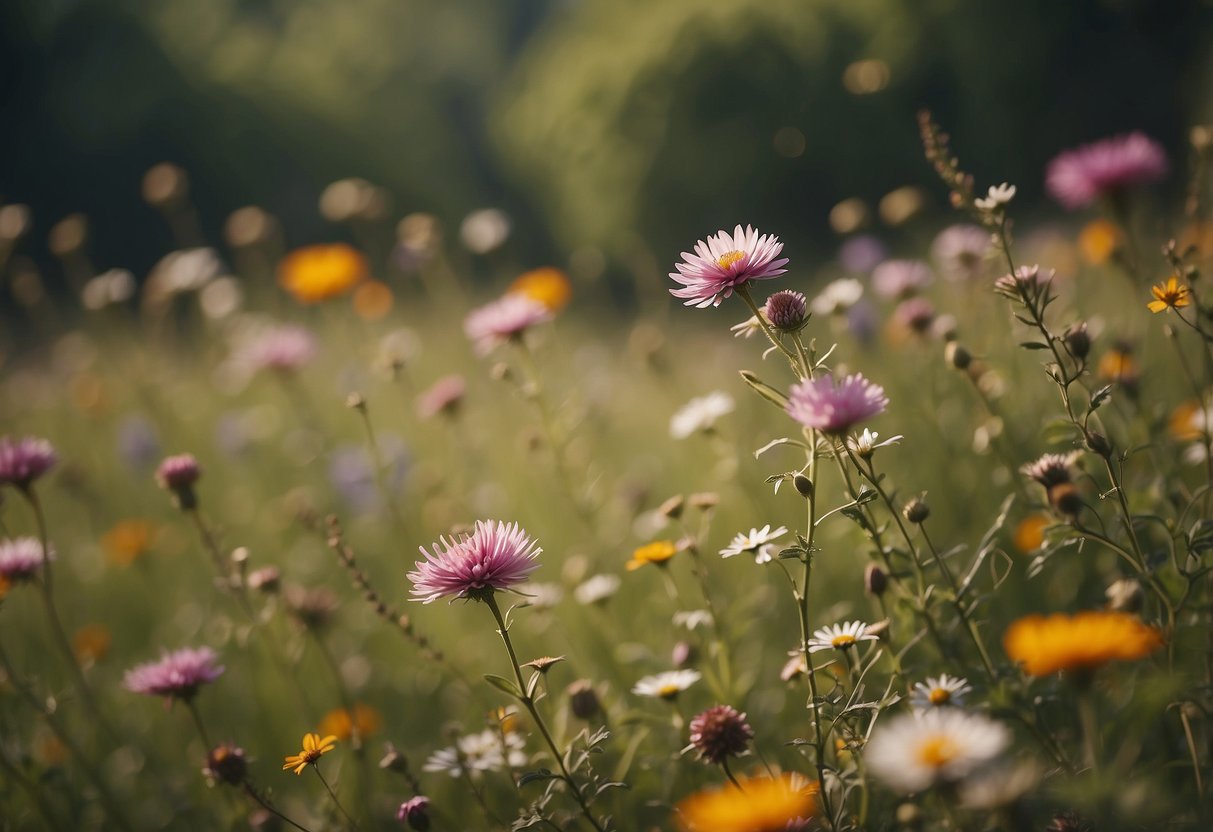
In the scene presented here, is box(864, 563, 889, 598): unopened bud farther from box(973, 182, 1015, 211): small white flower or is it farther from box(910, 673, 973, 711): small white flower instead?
box(973, 182, 1015, 211): small white flower

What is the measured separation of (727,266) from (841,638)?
51 cm

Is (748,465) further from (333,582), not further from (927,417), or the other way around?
(333,582)

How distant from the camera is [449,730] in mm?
1439

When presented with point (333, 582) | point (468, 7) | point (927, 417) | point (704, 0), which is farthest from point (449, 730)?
point (468, 7)

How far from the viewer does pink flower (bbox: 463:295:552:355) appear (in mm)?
1860

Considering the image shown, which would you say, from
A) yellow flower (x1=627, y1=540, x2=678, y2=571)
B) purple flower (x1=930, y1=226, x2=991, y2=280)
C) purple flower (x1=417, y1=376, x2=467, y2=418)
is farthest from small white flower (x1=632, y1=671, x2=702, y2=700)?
purple flower (x1=930, y1=226, x2=991, y2=280)

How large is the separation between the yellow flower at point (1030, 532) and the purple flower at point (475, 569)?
1.08 m

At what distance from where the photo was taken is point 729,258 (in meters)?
1.15

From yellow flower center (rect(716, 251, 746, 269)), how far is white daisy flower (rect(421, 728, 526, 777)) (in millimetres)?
753

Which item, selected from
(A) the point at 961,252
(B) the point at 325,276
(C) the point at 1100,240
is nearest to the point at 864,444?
(A) the point at 961,252

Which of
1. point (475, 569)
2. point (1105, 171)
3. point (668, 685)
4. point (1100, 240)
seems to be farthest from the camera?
point (1100, 240)

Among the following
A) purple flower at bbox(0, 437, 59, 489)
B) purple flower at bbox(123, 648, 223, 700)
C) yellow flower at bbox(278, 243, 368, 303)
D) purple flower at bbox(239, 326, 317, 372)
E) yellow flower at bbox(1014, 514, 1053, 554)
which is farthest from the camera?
yellow flower at bbox(278, 243, 368, 303)

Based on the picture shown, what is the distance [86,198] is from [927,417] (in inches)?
Result: 568

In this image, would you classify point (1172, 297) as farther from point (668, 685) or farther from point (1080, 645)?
point (668, 685)
